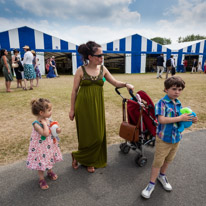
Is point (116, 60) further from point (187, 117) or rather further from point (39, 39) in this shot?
point (187, 117)

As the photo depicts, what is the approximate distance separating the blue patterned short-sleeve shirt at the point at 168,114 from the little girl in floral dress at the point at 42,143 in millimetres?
1218

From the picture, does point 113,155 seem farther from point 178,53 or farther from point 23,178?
point 178,53

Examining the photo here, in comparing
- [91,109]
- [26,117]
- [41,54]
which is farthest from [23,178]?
[41,54]

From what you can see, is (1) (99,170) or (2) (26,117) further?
(2) (26,117)

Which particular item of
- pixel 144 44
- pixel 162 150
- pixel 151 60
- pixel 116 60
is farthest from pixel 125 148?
pixel 151 60

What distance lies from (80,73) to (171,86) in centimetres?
117

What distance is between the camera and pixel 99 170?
2490mm

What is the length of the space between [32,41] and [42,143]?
17.1 m

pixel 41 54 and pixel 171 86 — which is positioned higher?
pixel 41 54

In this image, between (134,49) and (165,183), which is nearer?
(165,183)

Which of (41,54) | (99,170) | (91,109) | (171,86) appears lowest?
(99,170)

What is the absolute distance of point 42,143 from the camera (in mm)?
1991

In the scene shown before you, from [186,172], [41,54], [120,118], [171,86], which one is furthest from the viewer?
[41,54]

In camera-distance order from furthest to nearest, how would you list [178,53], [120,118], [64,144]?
[178,53] → [120,118] → [64,144]
